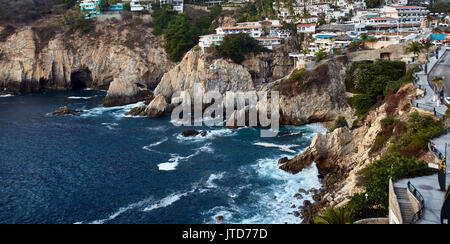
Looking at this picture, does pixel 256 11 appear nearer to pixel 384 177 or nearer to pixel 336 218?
pixel 384 177

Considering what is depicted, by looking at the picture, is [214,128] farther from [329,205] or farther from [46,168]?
[329,205]

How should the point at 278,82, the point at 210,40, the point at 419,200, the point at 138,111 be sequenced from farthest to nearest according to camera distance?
the point at 210,40, the point at 138,111, the point at 278,82, the point at 419,200

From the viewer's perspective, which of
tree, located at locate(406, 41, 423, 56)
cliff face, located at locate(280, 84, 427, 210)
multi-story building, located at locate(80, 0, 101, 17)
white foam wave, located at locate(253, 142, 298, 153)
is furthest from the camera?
multi-story building, located at locate(80, 0, 101, 17)

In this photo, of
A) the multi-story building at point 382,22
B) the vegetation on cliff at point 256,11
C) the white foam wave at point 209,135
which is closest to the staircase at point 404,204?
the white foam wave at point 209,135

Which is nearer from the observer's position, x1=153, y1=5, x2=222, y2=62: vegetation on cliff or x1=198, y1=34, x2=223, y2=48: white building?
x1=198, y1=34, x2=223, y2=48: white building

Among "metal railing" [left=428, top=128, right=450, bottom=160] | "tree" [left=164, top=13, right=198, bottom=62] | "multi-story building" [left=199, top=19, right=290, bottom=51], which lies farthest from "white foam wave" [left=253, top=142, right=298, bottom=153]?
"tree" [left=164, top=13, right=198, bottom=62]

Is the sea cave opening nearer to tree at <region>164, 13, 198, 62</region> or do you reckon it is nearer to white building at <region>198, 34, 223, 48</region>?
tree at <region>164, 13, 198, 62</region>

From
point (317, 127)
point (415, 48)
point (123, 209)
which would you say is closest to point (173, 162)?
point (123, 209)
